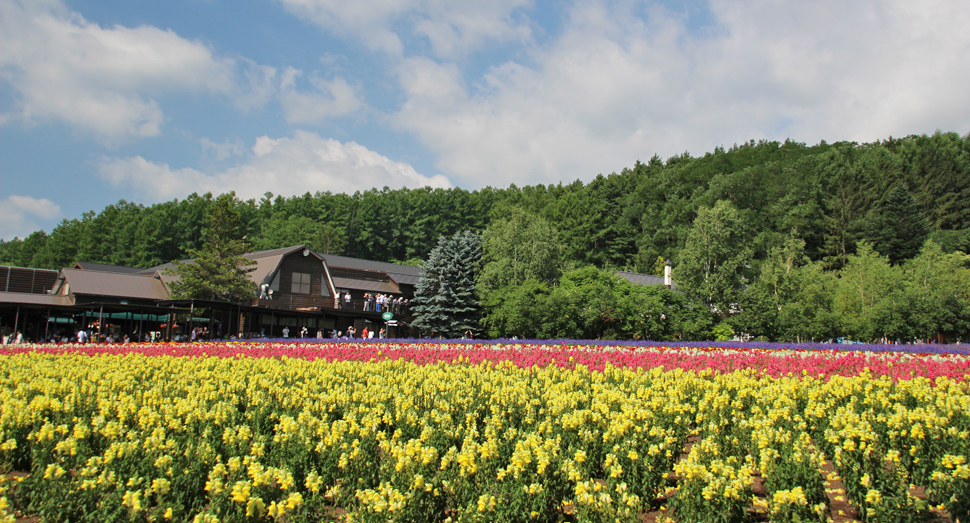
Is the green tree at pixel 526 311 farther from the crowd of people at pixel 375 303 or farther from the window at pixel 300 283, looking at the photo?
the window at pixel 300 283

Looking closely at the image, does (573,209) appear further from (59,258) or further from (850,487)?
(59,258)

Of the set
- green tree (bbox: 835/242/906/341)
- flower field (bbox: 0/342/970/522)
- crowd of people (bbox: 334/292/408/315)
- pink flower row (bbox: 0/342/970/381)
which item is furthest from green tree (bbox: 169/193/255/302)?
green tree (bbox: 835/242/906/341)

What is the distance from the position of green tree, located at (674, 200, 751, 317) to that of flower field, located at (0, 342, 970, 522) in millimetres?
30744

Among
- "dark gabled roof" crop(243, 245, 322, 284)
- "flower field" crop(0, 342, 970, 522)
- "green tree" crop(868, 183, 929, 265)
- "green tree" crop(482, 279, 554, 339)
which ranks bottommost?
"flower field" crop(0, 342, 970, 522)

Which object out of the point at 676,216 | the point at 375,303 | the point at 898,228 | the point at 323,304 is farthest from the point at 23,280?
the point at 898,228

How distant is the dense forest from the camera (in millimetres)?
65625

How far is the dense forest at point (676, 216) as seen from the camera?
65625 millimetres

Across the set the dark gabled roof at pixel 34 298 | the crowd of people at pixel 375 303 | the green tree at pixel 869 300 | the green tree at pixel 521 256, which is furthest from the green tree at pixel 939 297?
the dark gabled roof at pixel 34 298

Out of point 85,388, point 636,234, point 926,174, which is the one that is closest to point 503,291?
point 85,388

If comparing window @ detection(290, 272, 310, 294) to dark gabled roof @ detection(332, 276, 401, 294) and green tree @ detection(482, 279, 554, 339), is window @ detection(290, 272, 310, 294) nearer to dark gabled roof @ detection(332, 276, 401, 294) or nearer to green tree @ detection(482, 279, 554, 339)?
dark gabled roof @ detection(332, 276, 401, 294)

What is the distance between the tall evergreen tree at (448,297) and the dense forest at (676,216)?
12.2m

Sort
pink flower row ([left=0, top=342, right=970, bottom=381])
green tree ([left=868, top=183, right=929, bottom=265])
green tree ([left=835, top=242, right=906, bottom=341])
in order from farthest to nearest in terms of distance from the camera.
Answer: green tree ([left=868, top=183, right=929, bottom=265]) < green tree ([left=835, top=242, right=906, bottom=341]) < pink flower row ([left=0, top=342, right=970, bottom=381])

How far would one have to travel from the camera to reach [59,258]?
101 meters

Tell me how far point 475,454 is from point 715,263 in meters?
40.4
